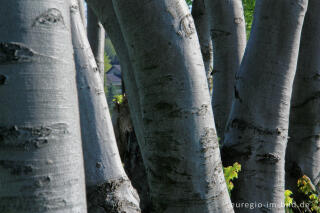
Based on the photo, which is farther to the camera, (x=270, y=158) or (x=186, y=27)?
(x=270, y=158)

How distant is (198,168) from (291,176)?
8.41 ft

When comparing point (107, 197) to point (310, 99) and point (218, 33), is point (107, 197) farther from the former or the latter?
point (310, 99)

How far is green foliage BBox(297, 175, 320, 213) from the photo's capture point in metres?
3.55

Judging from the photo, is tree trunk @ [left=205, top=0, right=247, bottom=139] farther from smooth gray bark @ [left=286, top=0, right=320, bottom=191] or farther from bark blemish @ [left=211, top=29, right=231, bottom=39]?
smooth gray bark @ [left=286, top=0, right=320, bottom=191]

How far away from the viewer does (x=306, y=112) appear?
3.71m

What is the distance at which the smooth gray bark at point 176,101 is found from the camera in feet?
5.45

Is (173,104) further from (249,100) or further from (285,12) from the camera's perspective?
(285,12)

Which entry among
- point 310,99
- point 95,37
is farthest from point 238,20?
point 95,37

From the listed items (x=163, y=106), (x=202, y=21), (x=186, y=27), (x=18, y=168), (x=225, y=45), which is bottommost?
(x=18, y=168)

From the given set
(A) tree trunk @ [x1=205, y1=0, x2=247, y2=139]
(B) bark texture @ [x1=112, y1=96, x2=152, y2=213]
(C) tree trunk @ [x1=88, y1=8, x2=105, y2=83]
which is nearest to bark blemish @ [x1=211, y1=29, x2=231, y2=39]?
(A) tree trunk @ [x1=205, y1=0, x2=247, y2=139]

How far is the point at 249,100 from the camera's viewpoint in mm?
2771

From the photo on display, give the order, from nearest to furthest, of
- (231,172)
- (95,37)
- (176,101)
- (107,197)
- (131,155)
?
(176,101)
(107,197)
(231,172)
(131,155)
(95,37)

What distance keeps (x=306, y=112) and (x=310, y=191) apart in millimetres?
941

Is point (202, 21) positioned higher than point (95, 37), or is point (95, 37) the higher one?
point (202, 21)
